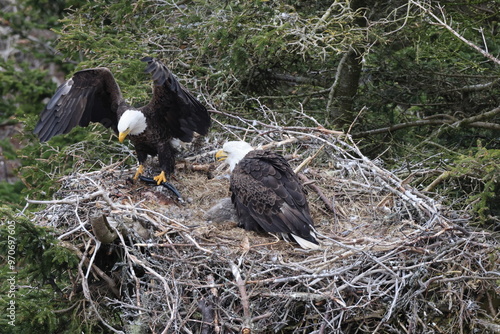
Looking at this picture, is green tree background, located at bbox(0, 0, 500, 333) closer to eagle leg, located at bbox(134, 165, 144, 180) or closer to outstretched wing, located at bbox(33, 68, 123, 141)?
outstretched wing, located at bbox(33, 68, 123, 141)

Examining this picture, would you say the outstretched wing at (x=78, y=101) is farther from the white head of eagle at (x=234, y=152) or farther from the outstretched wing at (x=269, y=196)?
the outstretched wing at (x=269, y=196)

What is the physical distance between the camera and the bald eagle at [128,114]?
6.39m

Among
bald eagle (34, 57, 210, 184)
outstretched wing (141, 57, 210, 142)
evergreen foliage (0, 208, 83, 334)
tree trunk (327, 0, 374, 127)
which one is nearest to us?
evergreen foliage (0, 208, 83, 334)

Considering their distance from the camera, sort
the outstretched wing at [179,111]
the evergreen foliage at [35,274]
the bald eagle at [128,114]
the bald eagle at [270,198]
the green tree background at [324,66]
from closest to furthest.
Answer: the evergreen foliage at [35,274], the bald eagle at [270,198], the outstretched wing at [179,111], the bald eagle at [128,114], the green tree background at [324,66]

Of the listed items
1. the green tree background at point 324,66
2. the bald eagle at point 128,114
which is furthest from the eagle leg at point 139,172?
the green tree background at point 324,66

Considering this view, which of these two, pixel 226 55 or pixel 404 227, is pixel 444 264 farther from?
pixel 226 55

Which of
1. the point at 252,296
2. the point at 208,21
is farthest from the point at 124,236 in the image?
the point at 208,21

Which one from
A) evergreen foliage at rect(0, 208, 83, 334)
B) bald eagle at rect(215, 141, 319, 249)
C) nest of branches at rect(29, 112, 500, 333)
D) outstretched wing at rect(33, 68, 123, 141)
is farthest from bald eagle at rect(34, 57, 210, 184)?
evergreen foliage at rect(0, 208, 83, 334)

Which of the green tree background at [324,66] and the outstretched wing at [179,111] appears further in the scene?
the green tree background at [324,66]

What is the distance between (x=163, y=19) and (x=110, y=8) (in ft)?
2.06

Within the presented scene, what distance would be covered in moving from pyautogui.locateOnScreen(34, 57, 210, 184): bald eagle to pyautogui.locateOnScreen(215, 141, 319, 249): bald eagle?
808mm

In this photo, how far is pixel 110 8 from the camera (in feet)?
25.8

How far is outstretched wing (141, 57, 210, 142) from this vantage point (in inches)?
247

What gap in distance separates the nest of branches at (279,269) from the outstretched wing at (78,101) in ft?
2.16
